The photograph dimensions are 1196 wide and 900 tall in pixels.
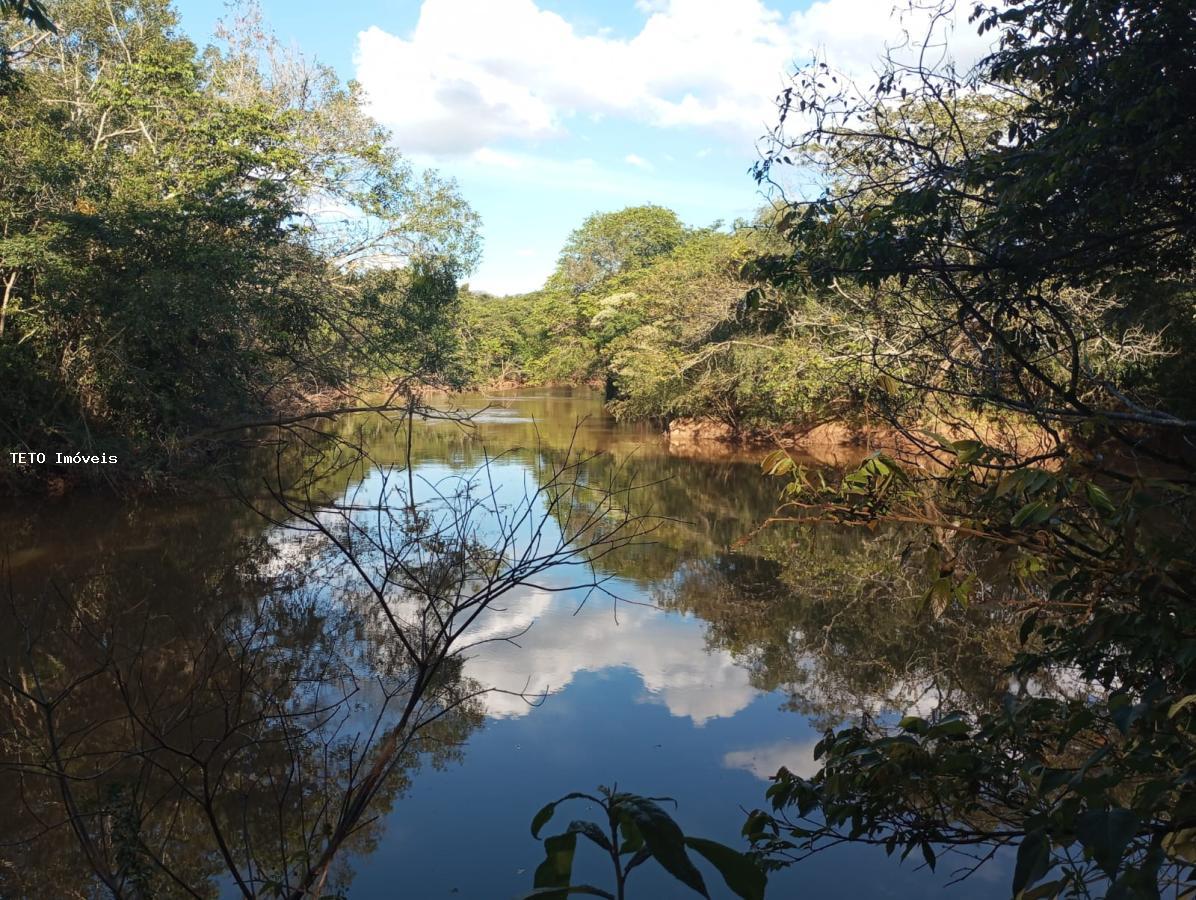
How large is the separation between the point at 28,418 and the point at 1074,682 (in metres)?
11.0

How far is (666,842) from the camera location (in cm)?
82

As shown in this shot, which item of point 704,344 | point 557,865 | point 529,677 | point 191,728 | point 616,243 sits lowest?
point 529,677

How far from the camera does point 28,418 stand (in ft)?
34.8

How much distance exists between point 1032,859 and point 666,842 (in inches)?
21.8

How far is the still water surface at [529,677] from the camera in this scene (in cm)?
396

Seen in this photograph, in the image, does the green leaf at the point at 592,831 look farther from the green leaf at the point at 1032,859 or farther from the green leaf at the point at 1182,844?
the green leaf at the point at 1182,844

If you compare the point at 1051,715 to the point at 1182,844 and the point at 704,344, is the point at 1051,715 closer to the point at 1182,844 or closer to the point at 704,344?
the point at 1182,844

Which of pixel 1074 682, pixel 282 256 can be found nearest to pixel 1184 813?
pixel 1074 682

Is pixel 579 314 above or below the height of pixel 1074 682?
above

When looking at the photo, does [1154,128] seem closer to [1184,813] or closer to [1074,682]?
[1184,813]

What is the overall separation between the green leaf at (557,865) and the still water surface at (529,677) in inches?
58.1

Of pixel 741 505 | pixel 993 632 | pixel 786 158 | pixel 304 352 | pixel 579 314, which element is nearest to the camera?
pixel 786 158

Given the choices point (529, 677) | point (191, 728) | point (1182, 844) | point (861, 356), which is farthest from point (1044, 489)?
point (529, 677)

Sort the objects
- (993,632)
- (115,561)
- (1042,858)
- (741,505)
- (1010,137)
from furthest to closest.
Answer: (741,505), (115,561), (993,632), (1010,137), (1042,858)
